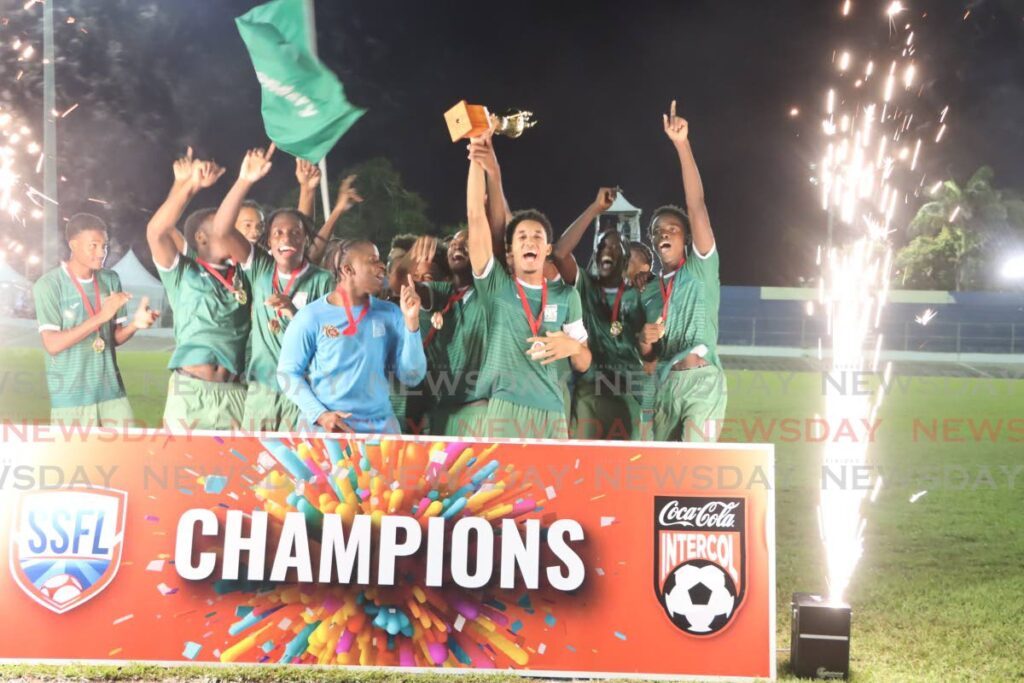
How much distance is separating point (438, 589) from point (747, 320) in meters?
2.11

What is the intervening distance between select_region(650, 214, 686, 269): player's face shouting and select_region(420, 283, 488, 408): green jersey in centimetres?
94

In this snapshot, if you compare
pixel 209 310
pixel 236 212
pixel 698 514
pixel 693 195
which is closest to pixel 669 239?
pixel 693 195

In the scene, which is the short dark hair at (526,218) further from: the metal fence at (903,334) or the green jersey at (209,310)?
the green jersey at (209,310)

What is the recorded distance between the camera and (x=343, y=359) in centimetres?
418

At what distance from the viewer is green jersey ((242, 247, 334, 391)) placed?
172 inches

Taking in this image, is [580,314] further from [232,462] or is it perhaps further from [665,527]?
[232,462]

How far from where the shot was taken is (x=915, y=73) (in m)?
4.75

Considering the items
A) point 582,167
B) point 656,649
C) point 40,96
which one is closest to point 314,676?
point 656,649

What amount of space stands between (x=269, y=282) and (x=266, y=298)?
0.08 m

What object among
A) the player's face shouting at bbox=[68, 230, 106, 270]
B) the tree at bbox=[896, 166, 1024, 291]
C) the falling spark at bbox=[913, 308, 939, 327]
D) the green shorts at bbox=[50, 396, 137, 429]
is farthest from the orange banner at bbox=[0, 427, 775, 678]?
the tree at bbox=[896, 166, 1024, 291]

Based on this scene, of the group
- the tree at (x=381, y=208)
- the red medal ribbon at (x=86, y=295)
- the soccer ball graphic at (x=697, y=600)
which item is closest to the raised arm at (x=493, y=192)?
the tree at (x=381, y=208)

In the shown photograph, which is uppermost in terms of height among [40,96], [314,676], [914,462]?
[40,96]

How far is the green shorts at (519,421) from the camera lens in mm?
4219

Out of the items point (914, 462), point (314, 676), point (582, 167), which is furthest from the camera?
point (914, 462)
